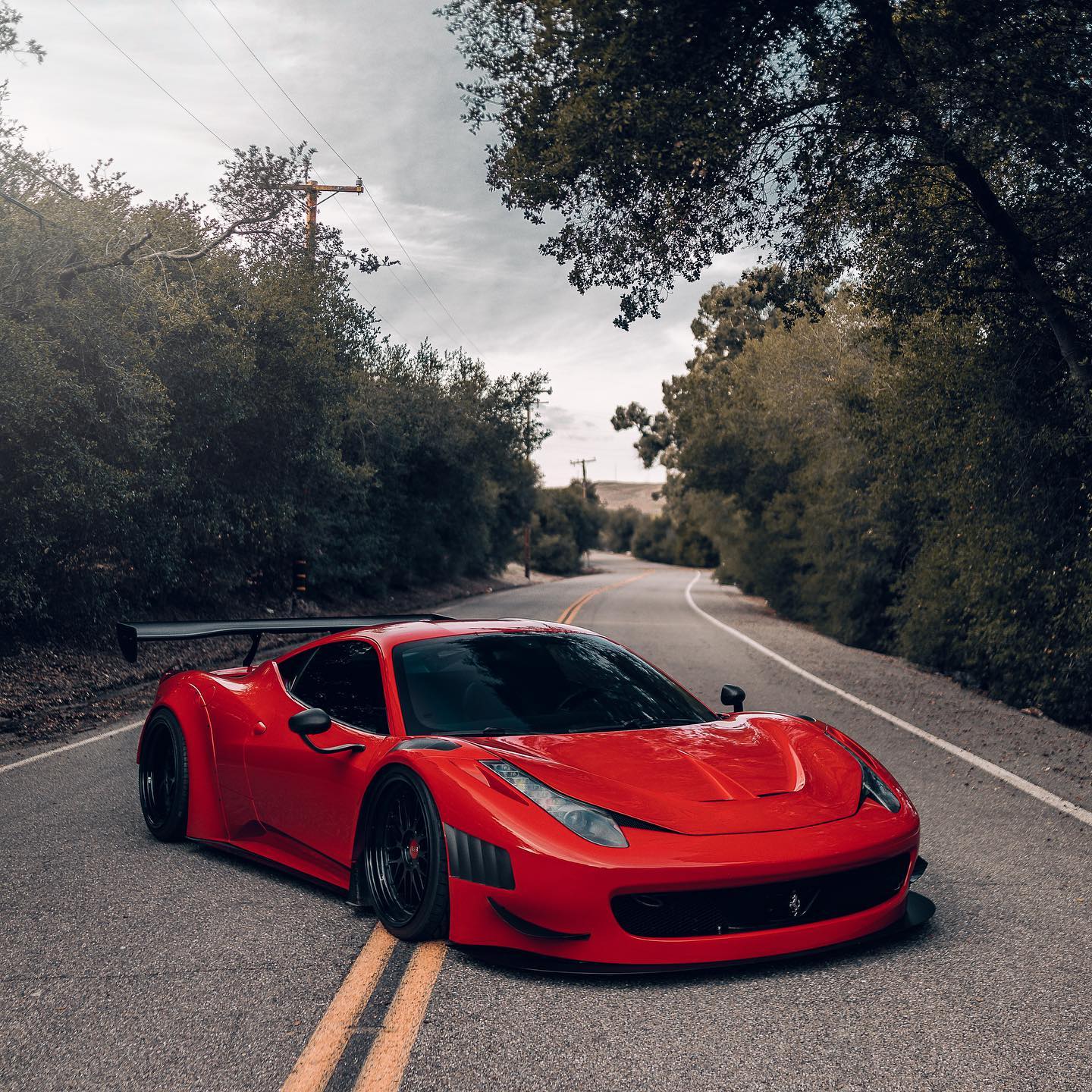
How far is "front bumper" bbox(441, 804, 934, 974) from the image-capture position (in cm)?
360

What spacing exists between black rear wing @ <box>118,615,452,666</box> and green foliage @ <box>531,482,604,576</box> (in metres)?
59.0

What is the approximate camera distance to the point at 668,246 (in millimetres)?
12234

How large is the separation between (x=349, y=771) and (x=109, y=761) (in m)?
4.89

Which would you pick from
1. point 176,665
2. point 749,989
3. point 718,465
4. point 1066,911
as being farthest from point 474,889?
point 718,465

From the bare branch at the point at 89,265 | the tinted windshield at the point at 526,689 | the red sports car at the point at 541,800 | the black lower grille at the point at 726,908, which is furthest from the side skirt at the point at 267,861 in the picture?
the bare branch at the point at 89,265

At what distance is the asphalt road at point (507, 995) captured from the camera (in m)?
A: 3.09

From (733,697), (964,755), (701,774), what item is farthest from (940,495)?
(701,774)

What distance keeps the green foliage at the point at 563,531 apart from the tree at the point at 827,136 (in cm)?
5313

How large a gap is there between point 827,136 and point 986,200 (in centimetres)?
172

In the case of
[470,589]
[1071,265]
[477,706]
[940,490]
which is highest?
[1071,265]

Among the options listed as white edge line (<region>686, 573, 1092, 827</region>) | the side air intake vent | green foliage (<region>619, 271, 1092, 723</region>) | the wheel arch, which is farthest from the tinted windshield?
green foliage (<region>619, 271, 1092, 723</region>)

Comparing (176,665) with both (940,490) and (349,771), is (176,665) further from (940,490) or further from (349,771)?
(940,490)

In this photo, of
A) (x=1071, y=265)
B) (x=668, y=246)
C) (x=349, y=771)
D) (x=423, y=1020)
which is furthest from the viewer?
(x=668, y=246)

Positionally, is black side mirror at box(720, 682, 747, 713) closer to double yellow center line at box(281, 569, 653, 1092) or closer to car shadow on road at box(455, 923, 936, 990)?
car shadow on road at box(455, 923, 936, 990)
